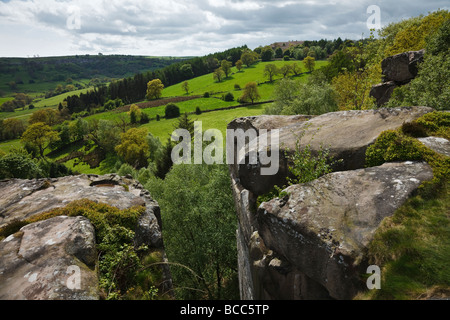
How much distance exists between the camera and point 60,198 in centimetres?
1541

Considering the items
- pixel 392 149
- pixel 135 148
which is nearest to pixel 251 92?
pixel 135 148

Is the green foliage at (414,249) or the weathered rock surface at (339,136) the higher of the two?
the weathered rock surface at (339,136)

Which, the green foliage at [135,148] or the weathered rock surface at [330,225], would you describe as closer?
the weathered rock surface at [330,225]

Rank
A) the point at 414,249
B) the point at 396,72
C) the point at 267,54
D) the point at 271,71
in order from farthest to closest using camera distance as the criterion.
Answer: the point at 267,54
the point at 271,71
the point at 396,72
the point at 414,249

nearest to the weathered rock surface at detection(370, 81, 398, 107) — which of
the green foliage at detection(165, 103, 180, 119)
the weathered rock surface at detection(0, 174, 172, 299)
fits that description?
the weathered rock surface at detection(0, 174, 172, 299)

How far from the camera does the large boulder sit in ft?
28.2

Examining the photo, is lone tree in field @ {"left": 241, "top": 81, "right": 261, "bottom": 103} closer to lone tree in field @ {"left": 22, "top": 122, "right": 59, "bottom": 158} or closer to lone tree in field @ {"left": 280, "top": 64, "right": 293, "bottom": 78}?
lone tree in field @ {"left": 280, "top": 64, "right": 293, "bottom": 78}

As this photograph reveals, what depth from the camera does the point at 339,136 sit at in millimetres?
14211

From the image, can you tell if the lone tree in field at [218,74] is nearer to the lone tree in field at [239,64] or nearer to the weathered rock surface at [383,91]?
the lone tree in field at [239,64]

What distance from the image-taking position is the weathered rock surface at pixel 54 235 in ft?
29.9

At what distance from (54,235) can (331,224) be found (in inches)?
485

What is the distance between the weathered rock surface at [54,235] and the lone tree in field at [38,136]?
94.6 metres

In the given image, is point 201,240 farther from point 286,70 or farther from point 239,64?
point 239,64

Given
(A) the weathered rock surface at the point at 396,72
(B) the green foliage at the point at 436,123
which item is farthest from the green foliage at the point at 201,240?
(A) the weathered rock surface at the point at 396,72
